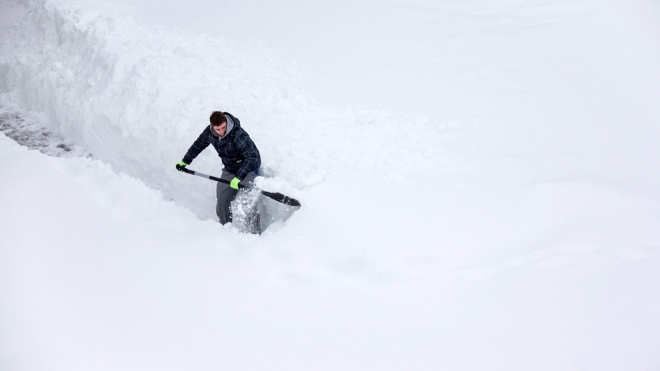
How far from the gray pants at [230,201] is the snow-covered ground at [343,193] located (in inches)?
11.1

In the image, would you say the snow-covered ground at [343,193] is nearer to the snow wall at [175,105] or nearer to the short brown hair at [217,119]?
the snow wall at [175,105]

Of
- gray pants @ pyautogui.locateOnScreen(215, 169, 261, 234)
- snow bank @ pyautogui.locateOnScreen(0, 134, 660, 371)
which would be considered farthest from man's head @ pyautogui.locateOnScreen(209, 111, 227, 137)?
snow bank @ pyautogui.locateOnScreen(0, 134, 660, 371)

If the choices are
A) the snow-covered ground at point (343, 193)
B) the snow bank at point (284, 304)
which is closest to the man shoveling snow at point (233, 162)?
the snow-covered ground at point (343, 193)

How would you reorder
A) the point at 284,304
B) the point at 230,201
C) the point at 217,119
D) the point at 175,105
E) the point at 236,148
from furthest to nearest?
the point at 175,105 → the point at 230,201 → the point at 236,148 → the point at 217,119 → the point at 284,304

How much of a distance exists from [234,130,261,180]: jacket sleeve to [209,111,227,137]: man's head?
216 mm

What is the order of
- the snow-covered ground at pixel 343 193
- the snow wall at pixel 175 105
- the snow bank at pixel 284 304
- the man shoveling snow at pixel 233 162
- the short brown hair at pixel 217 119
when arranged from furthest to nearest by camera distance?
the snow wall at pixel 175 105, the man shoveling snow at pixel 233 162, the short brown hair at pixel 217 119, the snow-covered ground at pixel 343 193, the snow bank at pixel 284 304

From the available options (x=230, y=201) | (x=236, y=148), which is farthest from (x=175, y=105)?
(x=230, y=201)

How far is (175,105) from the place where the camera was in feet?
21.7

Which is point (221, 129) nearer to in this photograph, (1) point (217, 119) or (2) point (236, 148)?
(1) point (217, 119)

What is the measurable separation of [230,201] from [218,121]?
1.02 meters

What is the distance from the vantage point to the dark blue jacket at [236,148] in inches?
194

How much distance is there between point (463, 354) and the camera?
10.1ft

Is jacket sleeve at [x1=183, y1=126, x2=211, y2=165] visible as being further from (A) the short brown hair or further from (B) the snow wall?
(B) the snow wall

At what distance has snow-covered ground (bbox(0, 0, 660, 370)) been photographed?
322 cm
